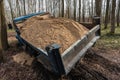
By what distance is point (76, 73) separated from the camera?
4504 mm

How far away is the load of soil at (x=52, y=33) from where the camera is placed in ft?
15.0

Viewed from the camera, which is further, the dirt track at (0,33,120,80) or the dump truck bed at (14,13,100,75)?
the dirt track at (0,33,120,80)

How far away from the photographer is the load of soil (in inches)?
181

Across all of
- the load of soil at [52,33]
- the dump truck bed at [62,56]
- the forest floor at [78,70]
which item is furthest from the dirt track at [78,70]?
the load of soil at [52,33]

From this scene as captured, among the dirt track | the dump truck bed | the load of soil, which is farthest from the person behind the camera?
the load of soil

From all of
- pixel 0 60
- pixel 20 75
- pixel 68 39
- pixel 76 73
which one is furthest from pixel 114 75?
pixel 0 60

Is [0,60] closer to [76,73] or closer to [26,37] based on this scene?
[26,37]

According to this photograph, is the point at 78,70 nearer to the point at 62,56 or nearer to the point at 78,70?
the point at 78,70

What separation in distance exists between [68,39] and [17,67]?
1.58m

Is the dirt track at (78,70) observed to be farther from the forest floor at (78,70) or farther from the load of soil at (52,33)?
the load of soil at (52,33)

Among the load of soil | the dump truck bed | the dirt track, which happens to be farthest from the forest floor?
the load of soil

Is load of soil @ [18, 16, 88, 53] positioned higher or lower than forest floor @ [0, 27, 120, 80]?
higher

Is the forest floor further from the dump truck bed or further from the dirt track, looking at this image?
the dump truck bed

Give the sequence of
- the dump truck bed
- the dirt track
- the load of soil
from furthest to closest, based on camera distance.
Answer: the load of soil < the dirt track < the dump truck bed
